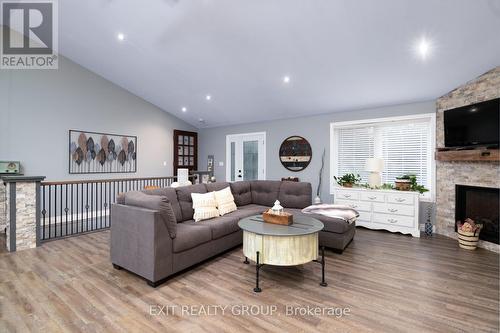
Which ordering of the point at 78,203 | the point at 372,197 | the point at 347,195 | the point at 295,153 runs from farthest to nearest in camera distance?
1. the point at 295,153
2. the point at 78,203
3. the point at 347,195
4. the point at 372,197

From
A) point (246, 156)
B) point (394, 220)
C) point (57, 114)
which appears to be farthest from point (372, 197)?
point (57, 114)

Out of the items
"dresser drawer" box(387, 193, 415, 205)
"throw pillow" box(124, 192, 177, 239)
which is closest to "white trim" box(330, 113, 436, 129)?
"dresser drawer" box(387, 193, 415, 205)

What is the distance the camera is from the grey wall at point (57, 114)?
4.52 m

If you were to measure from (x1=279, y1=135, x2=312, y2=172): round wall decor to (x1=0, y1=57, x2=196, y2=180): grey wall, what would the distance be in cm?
366

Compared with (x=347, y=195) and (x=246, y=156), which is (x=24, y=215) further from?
(x=347, y=195)

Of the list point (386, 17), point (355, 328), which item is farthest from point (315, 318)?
point (386, 17)

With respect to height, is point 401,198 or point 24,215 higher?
point 401,198

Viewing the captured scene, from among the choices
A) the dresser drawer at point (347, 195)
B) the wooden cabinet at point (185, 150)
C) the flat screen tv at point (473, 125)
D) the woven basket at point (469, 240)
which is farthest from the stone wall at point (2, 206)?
the flat screen tv at point (473, 125)

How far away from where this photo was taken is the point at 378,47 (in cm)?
335

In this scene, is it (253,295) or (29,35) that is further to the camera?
(29,35)

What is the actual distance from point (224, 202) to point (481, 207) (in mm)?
4027

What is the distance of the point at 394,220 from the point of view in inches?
174

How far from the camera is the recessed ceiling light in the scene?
312cm

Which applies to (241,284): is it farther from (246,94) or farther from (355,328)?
(246,94)
